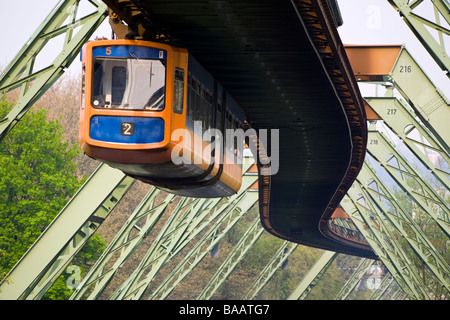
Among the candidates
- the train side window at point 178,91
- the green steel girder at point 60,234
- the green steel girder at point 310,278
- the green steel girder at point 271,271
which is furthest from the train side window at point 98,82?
the green steel girder at point 310,278

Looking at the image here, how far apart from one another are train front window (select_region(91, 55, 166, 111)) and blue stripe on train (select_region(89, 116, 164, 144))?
0.22 m

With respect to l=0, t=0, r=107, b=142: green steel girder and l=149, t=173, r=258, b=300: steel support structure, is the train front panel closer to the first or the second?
l=0, t=0, r=107, b=142: green steel girder

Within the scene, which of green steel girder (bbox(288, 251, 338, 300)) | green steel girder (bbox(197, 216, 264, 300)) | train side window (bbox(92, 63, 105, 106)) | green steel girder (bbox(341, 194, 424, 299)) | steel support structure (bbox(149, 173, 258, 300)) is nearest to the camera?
train side window (bbox(92, 63, 105, 106))

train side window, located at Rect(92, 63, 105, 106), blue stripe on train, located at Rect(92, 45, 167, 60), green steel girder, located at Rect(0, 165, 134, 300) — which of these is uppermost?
blue stripe on train, located at Rect(92, 45, 167, 60)

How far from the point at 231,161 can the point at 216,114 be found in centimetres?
263

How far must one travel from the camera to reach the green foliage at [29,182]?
34.4 m

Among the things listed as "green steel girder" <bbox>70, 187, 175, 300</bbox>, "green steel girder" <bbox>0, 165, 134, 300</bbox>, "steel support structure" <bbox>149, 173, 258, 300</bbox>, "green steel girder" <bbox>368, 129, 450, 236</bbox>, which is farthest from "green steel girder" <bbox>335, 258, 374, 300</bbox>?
"green steel girder" <bbox>0, 165, 134, 300</bbox>

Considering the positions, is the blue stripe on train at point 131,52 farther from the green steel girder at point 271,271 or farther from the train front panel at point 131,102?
the green steel girder at point 271,271

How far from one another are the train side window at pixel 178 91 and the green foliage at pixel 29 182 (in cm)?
1991

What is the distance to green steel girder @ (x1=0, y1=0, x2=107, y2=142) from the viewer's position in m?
13.8

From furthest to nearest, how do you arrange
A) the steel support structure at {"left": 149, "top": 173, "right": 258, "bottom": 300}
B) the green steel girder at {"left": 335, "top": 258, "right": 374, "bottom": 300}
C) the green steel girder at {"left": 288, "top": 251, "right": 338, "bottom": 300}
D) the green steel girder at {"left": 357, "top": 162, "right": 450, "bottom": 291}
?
the green steel girder at {"left": 335, "top": 258, "right": 374, "bottom": 300}, the green steel girder at {"left": 288, "top": 251, "right": 338, "bottom": 300}, the steel support structure at {"left": 149, "top": 173, "right": 258, "bottom": 300}, the green steel girder at {"left": 357, "top": 162, "right": 450, "bottom": 291}

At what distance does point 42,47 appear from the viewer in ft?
46.0
